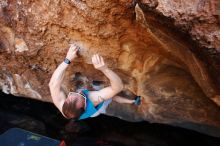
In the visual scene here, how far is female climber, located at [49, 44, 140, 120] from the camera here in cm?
190

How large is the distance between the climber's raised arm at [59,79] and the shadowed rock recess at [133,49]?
11 cm

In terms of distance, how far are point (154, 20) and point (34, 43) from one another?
3.01ft

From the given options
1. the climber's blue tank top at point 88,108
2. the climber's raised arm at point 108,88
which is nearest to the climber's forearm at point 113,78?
the climber's raised arm at point 108,88

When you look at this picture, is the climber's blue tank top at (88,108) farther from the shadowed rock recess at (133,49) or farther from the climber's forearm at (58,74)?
the shadowed rock recess at (133,49)

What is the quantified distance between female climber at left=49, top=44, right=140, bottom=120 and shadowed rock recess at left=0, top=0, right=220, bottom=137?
18cm

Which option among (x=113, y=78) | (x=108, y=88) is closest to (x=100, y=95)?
(x=108, y=88)

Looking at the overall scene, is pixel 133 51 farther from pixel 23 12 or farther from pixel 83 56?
pixel 23 12

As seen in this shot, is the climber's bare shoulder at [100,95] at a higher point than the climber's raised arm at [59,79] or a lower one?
lower

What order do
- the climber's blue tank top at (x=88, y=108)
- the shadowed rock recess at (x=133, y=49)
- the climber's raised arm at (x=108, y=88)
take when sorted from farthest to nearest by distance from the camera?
1. the climber's blue tank top at (x=88, y=108)
2. the climber's raised arm at (x=108, y=88)
3. the shadowed rock recess at (x=133, y=49)

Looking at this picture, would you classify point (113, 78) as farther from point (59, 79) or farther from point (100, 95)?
point (59, 79)

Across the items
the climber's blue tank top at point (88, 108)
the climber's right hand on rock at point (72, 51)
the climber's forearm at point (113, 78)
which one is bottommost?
the climber's blue tank top at point (88, 108)

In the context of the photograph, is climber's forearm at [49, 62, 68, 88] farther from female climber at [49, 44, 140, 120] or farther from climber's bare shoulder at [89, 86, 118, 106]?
climber's bare shoulder at [89, 86, 118, 106]

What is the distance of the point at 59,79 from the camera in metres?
1.98

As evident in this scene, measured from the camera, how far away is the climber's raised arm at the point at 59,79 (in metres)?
1.96
